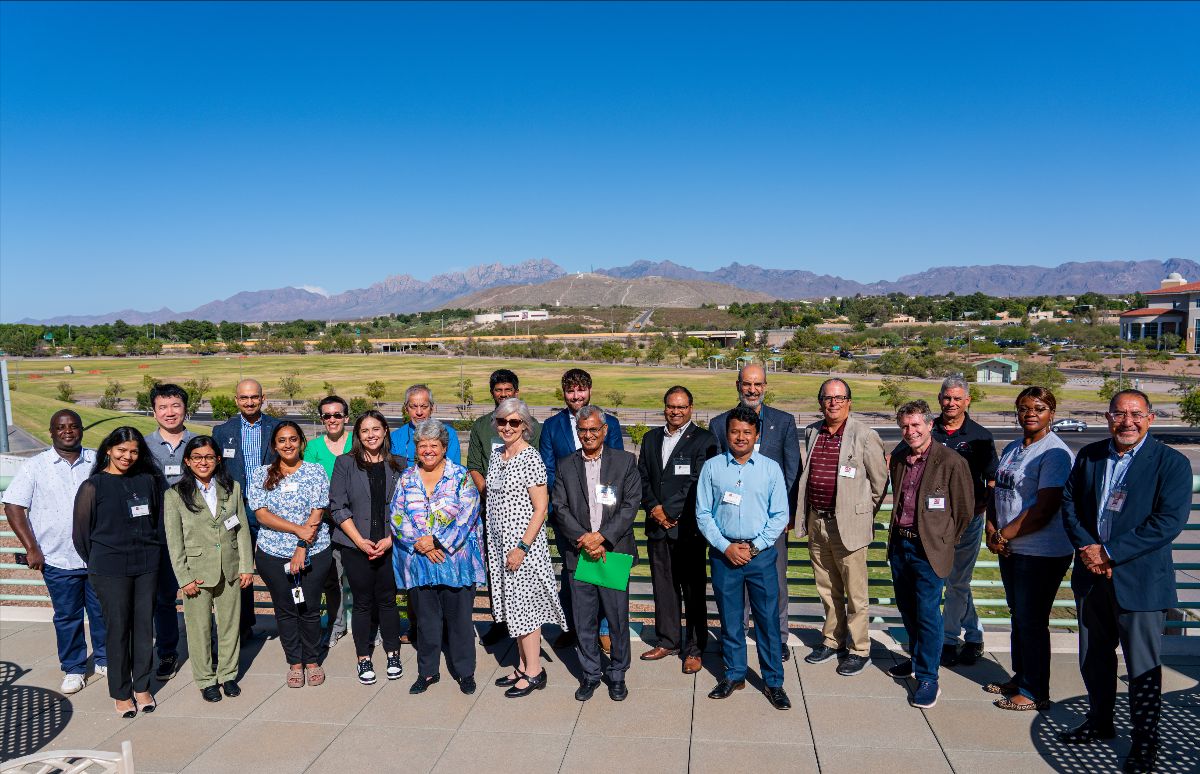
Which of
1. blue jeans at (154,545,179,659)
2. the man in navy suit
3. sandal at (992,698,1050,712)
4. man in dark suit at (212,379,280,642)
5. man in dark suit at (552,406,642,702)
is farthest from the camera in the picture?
man in dark suit at (212,379,280,642)

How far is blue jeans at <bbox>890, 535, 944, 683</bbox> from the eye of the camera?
4.31 m

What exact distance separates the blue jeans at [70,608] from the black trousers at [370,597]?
5.47 feet

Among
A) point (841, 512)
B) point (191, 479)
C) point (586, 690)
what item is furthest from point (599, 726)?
point (191, 479)

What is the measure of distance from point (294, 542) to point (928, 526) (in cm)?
397

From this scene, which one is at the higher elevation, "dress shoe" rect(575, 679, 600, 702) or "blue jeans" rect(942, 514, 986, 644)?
"blue jeans" rect(942, 514, 986, 644)

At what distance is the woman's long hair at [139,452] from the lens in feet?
14.5

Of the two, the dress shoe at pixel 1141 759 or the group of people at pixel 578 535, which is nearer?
the dress shoe at pixel 1141 759

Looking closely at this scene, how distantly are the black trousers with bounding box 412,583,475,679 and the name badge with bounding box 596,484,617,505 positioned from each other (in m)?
1.04

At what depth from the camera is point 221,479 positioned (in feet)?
15.2

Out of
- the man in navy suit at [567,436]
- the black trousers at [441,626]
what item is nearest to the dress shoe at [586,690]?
the man in navy suit at [567,436]

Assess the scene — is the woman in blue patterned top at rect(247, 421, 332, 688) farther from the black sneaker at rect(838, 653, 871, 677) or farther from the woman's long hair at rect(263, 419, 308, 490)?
the black sneaker at rect(838, 653, 871, 677)

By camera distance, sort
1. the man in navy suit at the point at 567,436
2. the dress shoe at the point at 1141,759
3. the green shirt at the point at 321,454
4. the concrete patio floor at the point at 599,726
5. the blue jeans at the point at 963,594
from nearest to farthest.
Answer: the dress shoe at the point at 1141,759 → the concrete patio floor at the point at 599,726 → the blue jeans at the point at 963,594 → the man in navy suit at the point at 567,436 → the green shirt at the point at 321,454

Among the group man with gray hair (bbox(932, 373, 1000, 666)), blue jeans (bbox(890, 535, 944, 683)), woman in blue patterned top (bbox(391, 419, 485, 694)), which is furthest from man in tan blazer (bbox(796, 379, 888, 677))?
woman in blue patterned top (bbox(391, 419, 485, 694))

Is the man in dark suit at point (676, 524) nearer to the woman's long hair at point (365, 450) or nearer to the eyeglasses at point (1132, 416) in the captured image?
the woman's long hair at point (365, 450)
